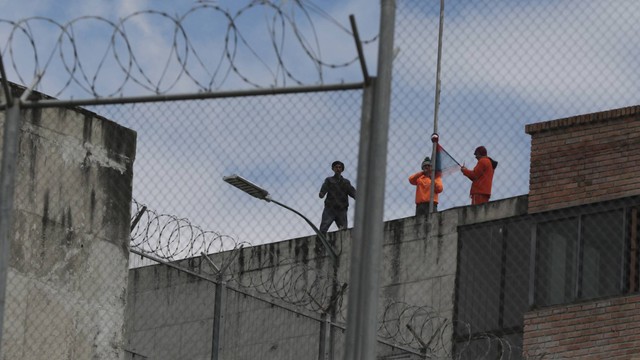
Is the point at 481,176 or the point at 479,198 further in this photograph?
the point at 479,198

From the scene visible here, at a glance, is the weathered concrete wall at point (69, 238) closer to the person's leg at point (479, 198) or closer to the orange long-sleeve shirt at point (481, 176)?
the orange long-sleeve shirt at point (481, 176)

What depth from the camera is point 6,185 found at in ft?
42.5

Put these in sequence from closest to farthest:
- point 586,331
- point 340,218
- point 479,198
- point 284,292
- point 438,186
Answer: point 586,331
point 479,198
point 284,292
point 438,186
point 340,218

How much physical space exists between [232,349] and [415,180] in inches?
153

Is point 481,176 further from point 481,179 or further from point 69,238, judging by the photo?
point 69,238

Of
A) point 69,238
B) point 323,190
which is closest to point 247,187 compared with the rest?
point 69,238

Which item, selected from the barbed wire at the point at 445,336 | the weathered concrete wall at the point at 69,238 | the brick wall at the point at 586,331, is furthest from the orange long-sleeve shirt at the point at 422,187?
the weathered concrete wall at the point at 69,238

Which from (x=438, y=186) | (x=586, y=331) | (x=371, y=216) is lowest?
(x=371, y=216)

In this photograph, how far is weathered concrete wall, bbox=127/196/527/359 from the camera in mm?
28406

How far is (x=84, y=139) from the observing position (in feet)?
66.9

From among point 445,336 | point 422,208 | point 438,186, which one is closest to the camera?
point 445,336

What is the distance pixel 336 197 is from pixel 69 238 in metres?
8.22

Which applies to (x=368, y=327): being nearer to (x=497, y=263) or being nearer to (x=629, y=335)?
(x=629, y=335)

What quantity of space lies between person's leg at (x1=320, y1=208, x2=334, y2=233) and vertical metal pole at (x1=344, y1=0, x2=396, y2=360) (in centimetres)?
1719
